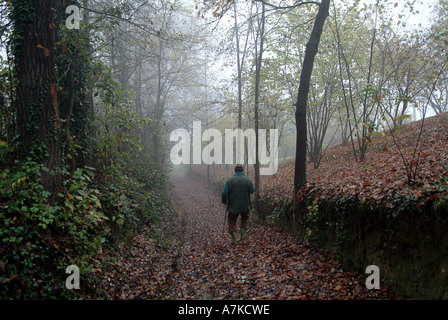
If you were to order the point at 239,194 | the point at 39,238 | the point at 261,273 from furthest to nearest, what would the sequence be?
the point at 239,194, the point at 261,273, the point at 39,238

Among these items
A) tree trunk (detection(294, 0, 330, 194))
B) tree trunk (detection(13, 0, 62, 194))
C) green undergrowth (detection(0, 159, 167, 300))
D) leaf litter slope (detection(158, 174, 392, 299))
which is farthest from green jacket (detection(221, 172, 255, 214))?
tree trunk (detection(13, 0, 62, 194))

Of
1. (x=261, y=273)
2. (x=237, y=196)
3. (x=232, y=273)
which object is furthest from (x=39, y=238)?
(x=237, y=196)

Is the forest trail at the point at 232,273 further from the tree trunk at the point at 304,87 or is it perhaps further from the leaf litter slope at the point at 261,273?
the tree trunk at the point at 304,87

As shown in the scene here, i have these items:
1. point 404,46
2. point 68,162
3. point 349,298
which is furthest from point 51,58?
point 404,46

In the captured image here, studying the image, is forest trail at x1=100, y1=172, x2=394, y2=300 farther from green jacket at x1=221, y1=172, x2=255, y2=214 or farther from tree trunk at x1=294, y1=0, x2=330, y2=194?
tree trunk at x1=294, y1=0, x2=330, y2=194

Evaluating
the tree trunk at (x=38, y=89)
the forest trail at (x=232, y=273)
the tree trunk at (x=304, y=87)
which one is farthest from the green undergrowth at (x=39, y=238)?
the tree trunk at (x=304, y=87)

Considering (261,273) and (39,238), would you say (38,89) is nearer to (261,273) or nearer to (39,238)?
(39,238)

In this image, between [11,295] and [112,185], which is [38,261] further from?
[112,185]

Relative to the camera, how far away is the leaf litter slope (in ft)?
15.8

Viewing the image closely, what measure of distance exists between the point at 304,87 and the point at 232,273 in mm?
5453

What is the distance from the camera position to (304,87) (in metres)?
7.95

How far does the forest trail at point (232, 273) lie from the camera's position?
16.0ft

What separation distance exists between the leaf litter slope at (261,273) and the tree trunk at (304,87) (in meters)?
2.08

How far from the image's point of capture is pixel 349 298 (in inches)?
174
